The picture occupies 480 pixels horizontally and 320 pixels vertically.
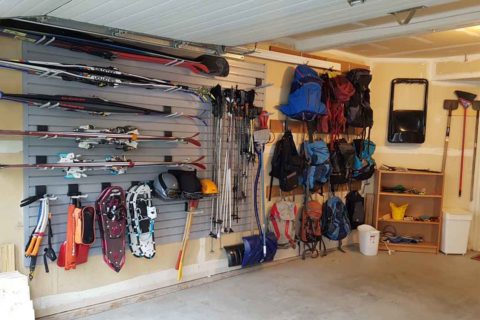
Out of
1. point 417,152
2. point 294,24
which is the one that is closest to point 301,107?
point 294,24

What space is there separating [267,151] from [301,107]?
0.64 meters

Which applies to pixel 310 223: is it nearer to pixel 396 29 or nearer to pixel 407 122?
pixel 407 122

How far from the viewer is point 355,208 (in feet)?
18.0

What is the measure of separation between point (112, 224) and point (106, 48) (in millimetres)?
1411

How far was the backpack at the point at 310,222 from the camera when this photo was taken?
194 inches

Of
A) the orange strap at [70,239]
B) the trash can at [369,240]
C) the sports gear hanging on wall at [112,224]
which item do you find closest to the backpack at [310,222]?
the trash can at [369,240]

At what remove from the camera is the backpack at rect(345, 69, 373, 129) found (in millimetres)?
5204

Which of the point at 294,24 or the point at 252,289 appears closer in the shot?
the point at 294,24

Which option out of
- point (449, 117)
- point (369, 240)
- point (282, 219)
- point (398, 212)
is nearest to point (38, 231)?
point (282, 219)

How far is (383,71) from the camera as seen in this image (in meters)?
5.79

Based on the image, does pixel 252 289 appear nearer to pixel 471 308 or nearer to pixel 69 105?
pixel 471 308

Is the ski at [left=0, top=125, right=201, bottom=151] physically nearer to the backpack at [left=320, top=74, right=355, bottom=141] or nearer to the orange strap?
the orange strap

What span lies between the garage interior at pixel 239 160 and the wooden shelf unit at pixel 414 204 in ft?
0.08

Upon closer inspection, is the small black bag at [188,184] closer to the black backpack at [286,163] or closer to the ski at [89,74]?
the ski at [89,74]
